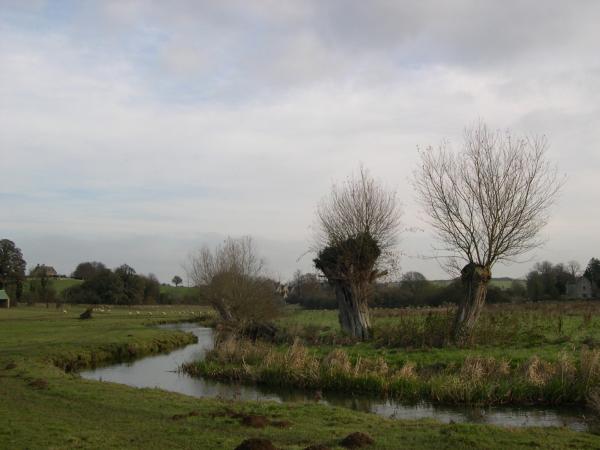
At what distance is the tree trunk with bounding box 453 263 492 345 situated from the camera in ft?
83.6

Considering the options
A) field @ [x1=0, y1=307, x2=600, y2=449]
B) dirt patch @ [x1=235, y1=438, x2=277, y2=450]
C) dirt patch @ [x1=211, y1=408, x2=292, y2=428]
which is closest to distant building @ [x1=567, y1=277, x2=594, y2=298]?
field @ [x1=0, y1=307, x2=600, y2=449]

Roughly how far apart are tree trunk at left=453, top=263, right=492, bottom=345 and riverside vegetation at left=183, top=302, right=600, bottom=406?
1.65ft

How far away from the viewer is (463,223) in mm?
26484

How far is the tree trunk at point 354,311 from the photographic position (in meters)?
30.9

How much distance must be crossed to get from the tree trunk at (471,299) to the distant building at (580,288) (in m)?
51.0

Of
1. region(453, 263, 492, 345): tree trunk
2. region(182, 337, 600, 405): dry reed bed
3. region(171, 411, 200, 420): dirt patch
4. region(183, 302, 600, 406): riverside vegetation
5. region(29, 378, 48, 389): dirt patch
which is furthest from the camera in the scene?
region(453, 263, 492, 345): tree trunk

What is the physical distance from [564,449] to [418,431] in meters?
2.61

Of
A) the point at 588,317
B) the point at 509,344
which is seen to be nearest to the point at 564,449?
the point at 509,344

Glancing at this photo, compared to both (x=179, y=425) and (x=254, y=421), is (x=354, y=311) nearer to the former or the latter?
(x=254, y=421)

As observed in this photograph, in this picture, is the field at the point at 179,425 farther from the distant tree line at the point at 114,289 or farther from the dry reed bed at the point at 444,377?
the distant tree line at the point at 114,289

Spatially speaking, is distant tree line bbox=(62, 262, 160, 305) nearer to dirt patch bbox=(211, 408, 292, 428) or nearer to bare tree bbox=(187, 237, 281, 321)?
bare tree bbox=(187, 237, 281, 321)

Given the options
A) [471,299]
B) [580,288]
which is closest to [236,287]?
[471,299]

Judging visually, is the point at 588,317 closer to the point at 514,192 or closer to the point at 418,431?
the point at 514,192

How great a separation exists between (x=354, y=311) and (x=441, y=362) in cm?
1053
